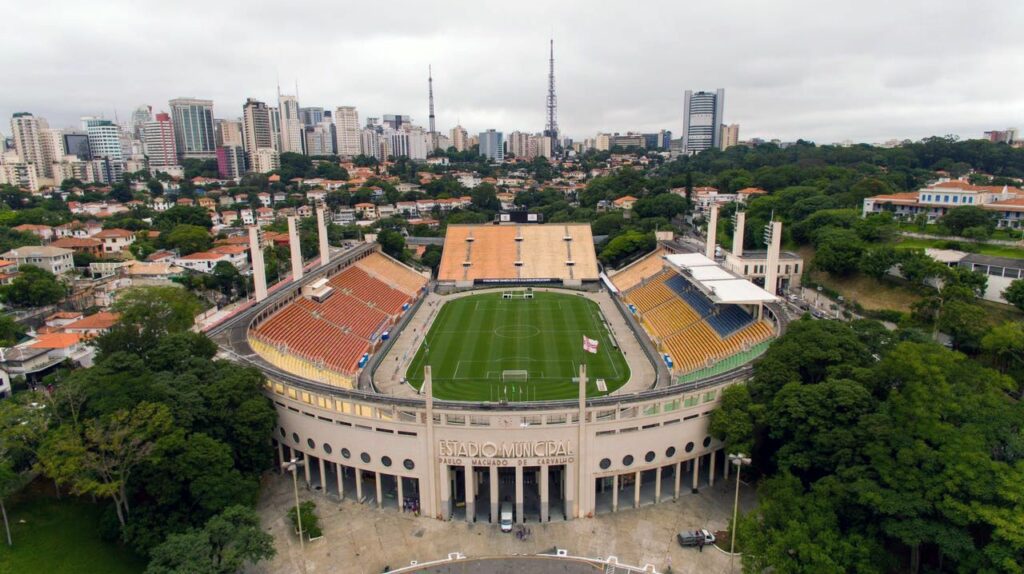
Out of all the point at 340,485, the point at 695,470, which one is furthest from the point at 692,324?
the point at 340,485

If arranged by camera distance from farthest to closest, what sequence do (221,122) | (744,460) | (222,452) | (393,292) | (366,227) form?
(221,122) < (366,227) < (393,292) < (222,452) < (744,460)

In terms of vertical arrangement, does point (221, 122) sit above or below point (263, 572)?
above

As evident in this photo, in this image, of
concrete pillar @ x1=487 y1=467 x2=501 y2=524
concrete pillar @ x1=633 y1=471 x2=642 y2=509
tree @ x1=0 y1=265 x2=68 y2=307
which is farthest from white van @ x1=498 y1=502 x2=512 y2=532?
tree @ x1=0 y1=265 x2=68 y2=307

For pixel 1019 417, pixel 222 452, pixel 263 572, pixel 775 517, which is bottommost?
pixel 263 572

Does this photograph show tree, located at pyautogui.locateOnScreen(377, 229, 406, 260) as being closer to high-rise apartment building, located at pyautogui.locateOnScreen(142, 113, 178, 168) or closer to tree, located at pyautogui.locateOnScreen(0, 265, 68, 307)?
tree, located at pyautogui.locateOnScreen(0, 265, 68, 307)

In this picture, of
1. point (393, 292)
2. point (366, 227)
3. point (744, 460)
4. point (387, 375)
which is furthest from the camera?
point (366, 227)

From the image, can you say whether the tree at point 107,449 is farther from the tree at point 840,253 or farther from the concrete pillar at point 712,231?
the tree at point 840,253

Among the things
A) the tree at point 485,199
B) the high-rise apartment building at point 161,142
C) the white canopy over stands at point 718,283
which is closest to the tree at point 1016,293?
the white canopy over stands at point 718,283

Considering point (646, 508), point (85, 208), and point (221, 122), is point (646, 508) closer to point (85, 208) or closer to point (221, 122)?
point (85, 208)

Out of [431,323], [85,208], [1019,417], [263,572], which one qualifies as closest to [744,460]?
[1019,417]
